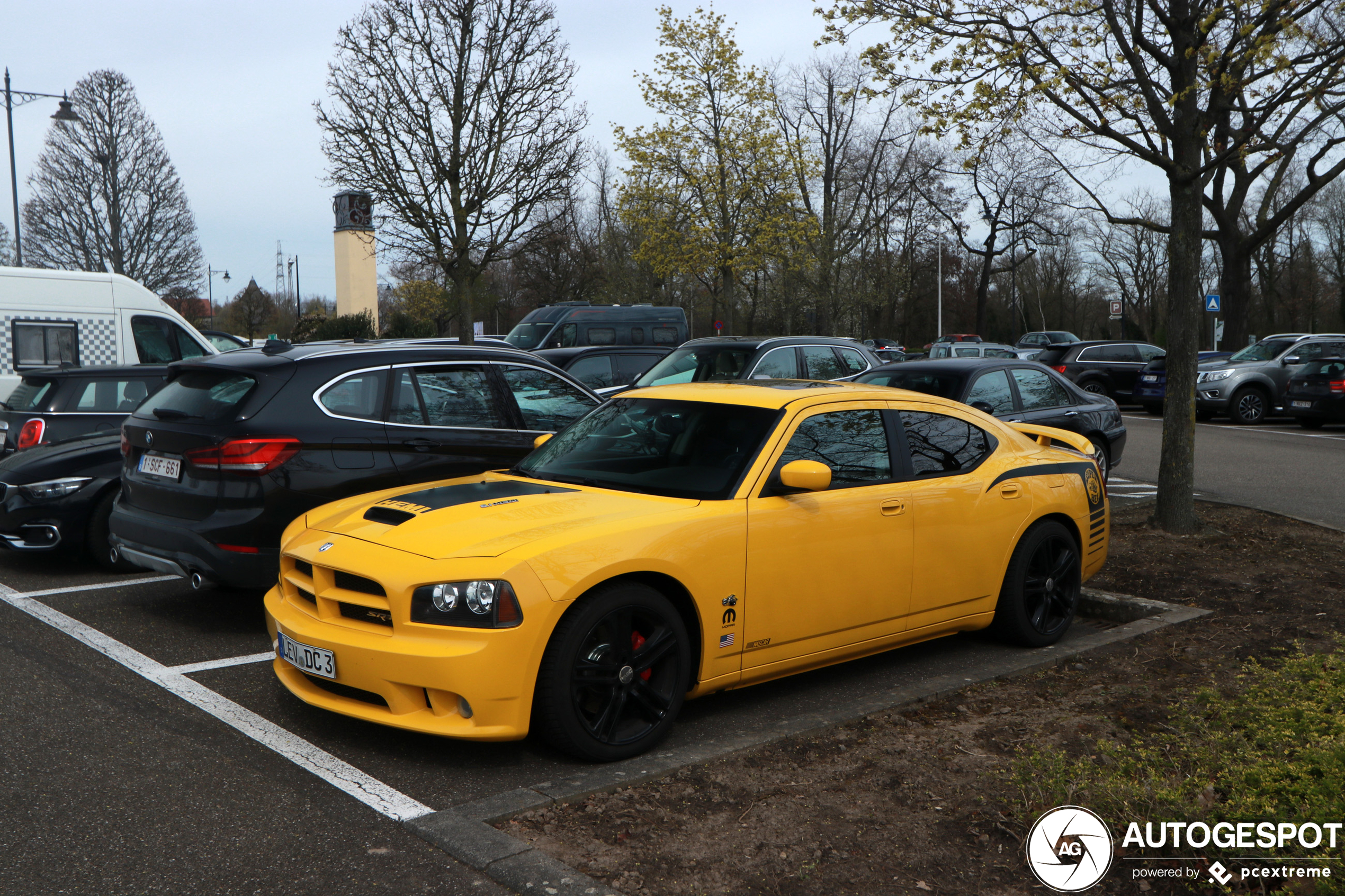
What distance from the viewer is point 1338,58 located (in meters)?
7.60

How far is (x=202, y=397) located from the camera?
6.07 metres

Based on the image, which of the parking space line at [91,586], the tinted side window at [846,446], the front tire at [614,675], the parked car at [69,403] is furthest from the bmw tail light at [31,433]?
the tinted side window at [846,446]

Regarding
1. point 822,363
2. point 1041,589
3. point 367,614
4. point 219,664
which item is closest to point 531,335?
point 822,363

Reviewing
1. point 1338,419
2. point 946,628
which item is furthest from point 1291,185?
point 946,628

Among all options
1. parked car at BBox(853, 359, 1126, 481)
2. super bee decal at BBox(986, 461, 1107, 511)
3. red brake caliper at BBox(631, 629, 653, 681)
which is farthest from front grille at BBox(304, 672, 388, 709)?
parked car at BBox(853, 359, 1126, 481)

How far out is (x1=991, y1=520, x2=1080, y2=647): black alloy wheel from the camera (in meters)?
5.73

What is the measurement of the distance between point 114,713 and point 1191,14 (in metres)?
8.77

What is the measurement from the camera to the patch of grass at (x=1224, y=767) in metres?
3.29

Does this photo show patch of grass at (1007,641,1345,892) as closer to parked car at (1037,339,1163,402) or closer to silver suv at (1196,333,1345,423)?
silver suv at (1196,333,1345,423)

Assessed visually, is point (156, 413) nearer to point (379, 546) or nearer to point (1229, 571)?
point (379, 546)

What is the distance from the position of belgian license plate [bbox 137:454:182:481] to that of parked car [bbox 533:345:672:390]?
8865 millimetres

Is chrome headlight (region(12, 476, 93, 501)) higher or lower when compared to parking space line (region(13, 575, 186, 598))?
higher

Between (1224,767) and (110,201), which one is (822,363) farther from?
(110,201)

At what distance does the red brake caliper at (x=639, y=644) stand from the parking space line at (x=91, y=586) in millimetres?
4083
